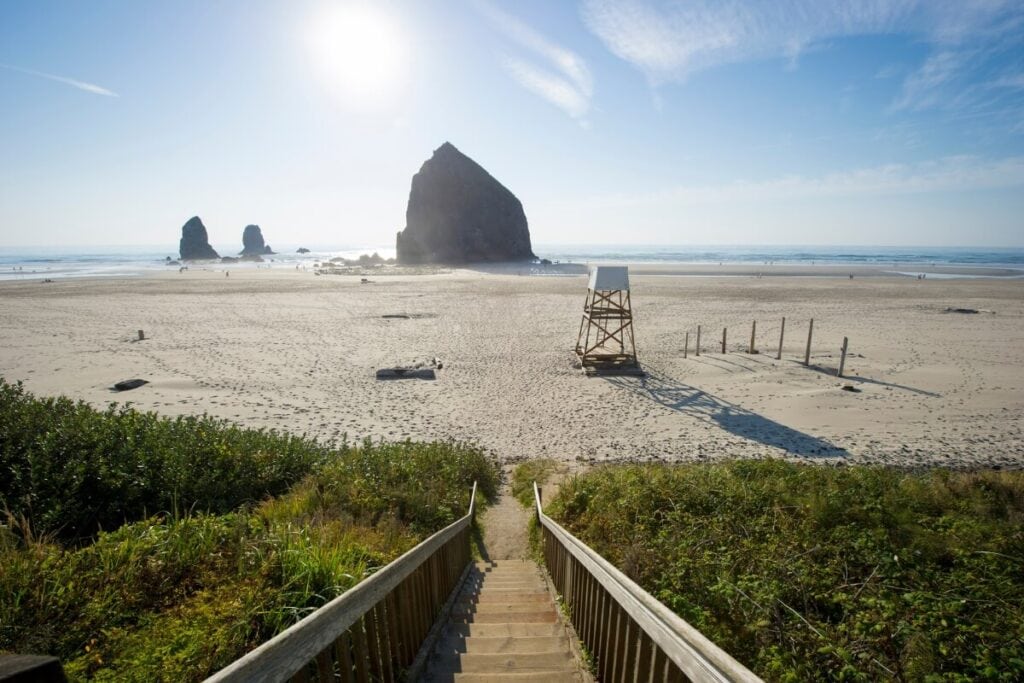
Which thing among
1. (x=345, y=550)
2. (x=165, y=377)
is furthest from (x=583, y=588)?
(x=165, y=377)

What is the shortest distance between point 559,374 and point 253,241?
142 metres

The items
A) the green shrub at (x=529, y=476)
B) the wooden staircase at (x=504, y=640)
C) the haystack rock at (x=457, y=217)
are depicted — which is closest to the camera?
the wooden staircase at (x=504, y=640)

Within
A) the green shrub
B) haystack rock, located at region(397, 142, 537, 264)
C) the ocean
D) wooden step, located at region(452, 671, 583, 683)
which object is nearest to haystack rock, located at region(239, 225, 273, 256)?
the ocean

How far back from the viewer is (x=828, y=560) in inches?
199

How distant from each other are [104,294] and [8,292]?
8.77 m

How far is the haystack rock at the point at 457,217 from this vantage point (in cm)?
8712

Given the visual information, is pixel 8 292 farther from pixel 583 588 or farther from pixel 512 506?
pixel 583 588

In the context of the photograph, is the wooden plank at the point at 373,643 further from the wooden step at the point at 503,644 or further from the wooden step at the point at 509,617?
the wooden step at the point at 509,617

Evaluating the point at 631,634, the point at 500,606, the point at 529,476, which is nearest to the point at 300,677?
the point at 631,634

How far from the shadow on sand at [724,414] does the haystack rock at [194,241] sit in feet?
401

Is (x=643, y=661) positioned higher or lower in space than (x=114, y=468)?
higher

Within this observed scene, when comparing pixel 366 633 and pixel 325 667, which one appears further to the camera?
pixel 366 633

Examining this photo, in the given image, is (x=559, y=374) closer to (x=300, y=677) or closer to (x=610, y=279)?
(x=610, y=279)

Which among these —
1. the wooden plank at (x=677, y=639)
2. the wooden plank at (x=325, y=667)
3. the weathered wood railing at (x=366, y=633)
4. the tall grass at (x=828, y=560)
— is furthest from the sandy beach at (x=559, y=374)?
the wooden plank at (x=325, y=667)
